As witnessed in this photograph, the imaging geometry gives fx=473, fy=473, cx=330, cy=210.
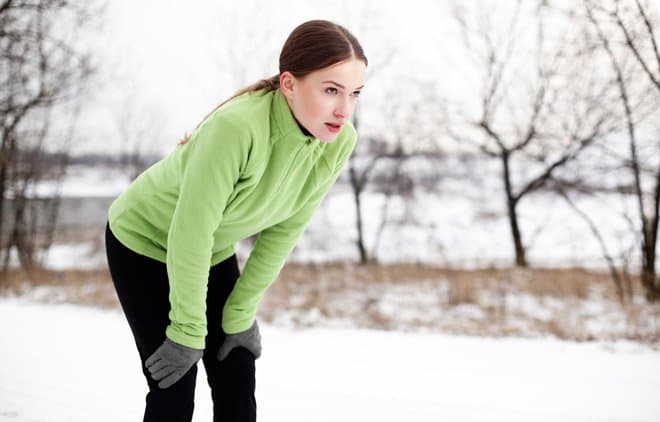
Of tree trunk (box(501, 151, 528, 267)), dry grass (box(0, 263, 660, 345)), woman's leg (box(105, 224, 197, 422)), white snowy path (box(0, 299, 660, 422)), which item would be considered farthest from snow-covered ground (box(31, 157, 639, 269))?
woman's leg (box(105, 224, 197, 422))

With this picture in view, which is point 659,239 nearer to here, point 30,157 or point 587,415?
point 587,415

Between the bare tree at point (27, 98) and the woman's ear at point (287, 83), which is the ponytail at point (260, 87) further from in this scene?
the bare tree at point (27, 98)

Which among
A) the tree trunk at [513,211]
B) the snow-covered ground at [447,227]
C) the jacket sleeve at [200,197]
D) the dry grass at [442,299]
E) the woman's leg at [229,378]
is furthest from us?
the tree trunk at [513,211]

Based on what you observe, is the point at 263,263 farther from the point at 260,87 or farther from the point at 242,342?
the point at 260,87

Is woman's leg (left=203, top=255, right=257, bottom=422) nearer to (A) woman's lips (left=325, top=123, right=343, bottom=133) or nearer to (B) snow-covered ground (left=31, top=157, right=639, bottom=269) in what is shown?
(A) woman's lips (left=325, top=123, right=343, bottom=133)

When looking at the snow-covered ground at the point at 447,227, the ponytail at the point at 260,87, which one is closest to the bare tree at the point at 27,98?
the snow-covered ground at the point at 447,227

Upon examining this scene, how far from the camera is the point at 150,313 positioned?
4.06 ft

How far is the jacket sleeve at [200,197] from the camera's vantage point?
1021 mm

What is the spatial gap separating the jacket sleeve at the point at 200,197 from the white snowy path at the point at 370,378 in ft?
4.46

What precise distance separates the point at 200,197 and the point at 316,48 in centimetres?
44

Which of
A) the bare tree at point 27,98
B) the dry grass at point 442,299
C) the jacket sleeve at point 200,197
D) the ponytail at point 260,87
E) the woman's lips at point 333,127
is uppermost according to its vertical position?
the bare tree at point 27,98

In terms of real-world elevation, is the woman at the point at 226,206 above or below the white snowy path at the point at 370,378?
above

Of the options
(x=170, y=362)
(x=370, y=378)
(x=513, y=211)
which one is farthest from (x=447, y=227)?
(x=170, y=362)

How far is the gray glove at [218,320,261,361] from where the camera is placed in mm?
1351
